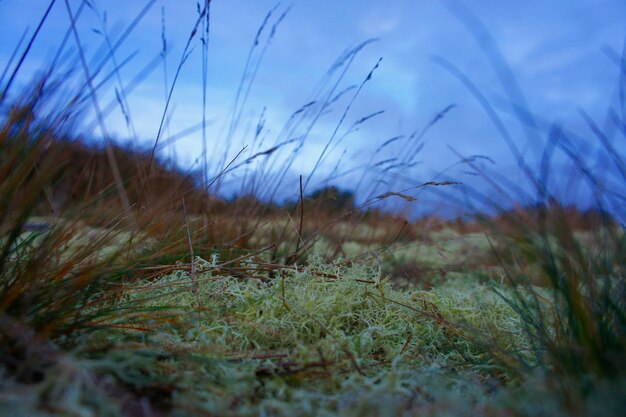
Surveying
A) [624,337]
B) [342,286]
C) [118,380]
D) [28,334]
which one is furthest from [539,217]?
[28,334]

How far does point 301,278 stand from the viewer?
185cm

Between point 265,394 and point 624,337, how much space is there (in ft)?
2.66

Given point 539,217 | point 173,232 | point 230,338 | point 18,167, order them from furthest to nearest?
point 173,232, point 230,338, point 18,167, point 539,217

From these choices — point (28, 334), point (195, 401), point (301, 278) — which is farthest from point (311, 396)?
point (301, 278)

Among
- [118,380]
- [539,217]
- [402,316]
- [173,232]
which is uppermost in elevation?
[539,217]

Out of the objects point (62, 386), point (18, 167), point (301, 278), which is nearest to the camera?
point (62, 386)

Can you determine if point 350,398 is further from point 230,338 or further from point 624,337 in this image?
point 624,337

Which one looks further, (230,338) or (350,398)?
(230,338)

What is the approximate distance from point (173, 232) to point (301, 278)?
26.4 inches

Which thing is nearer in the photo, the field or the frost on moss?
the field

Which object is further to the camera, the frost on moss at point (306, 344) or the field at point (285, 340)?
the frost on moss at point (306, 344)

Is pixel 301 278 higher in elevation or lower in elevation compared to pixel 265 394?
higher

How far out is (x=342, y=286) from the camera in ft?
5.65

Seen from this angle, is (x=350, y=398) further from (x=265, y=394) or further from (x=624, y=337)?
(x=624, y=337)
